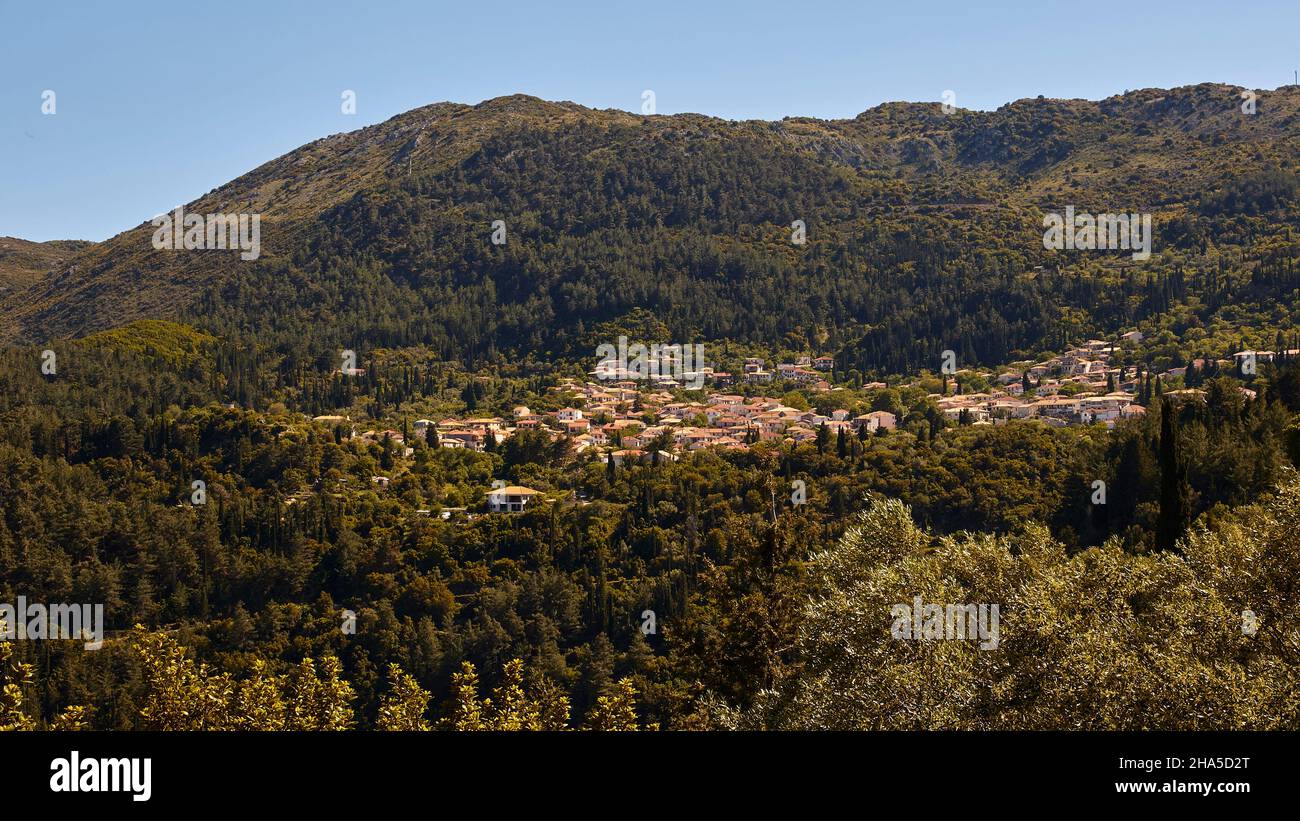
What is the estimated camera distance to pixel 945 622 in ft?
63.6

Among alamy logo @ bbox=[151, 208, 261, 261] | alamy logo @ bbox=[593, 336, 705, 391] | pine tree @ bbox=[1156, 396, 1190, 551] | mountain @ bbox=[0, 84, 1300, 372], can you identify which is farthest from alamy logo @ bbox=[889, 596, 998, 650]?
alamy logo @ bbox=[151, 208, 261, 261]

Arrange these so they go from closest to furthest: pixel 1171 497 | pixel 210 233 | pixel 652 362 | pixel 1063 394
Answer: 1. pixel 1171 497
2. pixel 1063 394
3. pixel 652 362
4. pixel 210 233

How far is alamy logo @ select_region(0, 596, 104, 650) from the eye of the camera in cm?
4953

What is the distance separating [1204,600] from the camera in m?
18.6

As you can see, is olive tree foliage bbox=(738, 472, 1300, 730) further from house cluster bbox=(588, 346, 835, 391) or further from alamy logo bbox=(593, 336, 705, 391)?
alamy logo bbox=(593, 336, 705, 391)

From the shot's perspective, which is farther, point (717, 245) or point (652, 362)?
point (717, 245)

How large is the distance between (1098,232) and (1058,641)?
13245cm

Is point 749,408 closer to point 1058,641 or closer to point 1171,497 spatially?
point 1171,497

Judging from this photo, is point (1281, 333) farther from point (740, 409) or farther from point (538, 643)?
point (538, 643)

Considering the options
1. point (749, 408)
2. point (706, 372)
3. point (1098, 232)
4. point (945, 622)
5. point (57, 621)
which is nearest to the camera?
point (945, 622)

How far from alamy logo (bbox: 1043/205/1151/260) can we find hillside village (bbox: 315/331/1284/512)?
32.1 meters

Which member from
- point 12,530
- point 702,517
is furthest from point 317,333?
point 702,517
